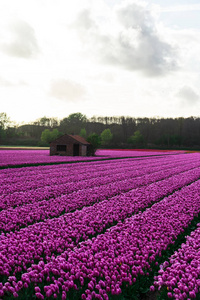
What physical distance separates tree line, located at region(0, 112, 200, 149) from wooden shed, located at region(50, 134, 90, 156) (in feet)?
164

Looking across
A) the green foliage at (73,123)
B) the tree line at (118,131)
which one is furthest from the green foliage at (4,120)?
the green foliage at (73,123)

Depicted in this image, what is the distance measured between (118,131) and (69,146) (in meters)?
85.0

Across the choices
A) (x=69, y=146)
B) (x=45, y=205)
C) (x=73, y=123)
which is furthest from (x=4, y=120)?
(x=45, y=205)

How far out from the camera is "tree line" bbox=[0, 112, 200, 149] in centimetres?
11006

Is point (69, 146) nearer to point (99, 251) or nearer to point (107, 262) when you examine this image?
point (99, 251)

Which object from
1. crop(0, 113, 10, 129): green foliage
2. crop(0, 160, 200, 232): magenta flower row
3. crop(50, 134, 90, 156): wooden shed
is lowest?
crop(0, 160, 200, 232): magenta flower row

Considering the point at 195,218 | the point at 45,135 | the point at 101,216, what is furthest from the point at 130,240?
the point at 45,135

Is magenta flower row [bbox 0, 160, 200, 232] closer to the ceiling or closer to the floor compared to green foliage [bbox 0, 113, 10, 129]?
closer to the floor

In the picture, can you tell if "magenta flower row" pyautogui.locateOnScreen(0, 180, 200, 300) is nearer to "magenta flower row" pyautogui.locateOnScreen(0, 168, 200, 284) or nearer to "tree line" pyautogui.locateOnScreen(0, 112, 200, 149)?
"magenta flower row" pyautogui.locateOnScreen(0, 168, 200, 284)

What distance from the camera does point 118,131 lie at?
431 feet

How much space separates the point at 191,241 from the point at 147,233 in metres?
1.12

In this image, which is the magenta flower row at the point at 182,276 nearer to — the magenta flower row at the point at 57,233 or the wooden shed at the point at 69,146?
the magenta flower row at the point at 57,233

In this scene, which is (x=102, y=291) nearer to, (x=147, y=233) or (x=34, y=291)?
(x=34, y=291)

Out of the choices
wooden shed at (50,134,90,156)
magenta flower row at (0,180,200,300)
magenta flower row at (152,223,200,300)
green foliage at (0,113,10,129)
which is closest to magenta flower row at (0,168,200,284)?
magenta flower row at (0,180,200,300)
